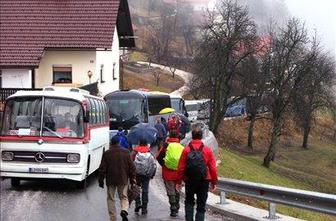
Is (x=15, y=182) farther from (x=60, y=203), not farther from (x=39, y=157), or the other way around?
(x=60, y=203)

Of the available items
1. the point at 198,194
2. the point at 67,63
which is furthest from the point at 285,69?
the point at 198,194

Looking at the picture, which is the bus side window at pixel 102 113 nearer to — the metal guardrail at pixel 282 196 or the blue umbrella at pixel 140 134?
the blue umbrella at pixel 140 134

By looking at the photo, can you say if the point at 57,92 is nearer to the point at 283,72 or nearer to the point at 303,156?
the point at 283,72

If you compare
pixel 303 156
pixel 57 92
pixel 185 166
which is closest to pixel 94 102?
pixel 57 92

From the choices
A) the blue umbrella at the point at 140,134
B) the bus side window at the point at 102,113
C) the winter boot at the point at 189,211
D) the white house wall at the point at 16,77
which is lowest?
the winter boot at the point at 189,211

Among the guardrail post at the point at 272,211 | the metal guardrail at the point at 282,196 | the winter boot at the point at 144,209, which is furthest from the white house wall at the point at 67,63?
the guardrail post at the point at 272,211

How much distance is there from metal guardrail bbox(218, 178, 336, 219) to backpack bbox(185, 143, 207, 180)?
2125 millimetres

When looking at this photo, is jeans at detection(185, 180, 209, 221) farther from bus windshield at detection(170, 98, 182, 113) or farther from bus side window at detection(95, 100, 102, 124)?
bus windshield at detection(170, 98, 182, 113)

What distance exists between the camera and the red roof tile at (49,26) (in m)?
38.0

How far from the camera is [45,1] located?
136ft

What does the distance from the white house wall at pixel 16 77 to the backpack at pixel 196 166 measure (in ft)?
92.4

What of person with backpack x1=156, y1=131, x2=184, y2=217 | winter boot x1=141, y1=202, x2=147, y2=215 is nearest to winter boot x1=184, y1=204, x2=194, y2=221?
person with backpack x1=156, y1=131, x2=184, y2=217

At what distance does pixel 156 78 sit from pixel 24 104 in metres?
87.3

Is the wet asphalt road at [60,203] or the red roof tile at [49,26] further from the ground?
the red roof tile at [49,26]
